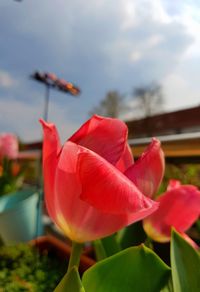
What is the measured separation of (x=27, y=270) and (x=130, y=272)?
34 cm

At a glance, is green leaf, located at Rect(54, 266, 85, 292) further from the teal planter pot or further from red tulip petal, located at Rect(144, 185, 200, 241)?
the teal planter pot

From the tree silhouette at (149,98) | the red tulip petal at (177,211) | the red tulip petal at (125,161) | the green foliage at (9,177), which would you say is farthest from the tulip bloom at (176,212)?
the tree silhouette at (149,98)

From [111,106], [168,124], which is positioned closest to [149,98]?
[111,106]

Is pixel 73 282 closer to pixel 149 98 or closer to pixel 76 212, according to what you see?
→ pixel 76 212

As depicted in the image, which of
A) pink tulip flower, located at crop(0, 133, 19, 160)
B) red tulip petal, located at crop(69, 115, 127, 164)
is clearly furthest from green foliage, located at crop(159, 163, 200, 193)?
red tulip petal, located at crop(69, 115, 127, 164)

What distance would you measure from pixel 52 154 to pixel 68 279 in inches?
2.4

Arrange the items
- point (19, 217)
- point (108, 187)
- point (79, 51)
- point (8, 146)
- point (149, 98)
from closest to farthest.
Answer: point (108, 187) → point (19, 217) → point (8, 146) → point (149, 98) → point (79, 51)

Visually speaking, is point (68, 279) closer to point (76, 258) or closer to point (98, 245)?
point (76, 258)

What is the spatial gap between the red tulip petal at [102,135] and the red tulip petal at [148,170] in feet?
0.04

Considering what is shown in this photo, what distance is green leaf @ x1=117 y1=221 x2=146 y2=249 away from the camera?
0.40m

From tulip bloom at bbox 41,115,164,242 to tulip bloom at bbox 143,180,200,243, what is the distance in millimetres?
115

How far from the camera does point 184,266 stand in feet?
0.69

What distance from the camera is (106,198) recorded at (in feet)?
0.45

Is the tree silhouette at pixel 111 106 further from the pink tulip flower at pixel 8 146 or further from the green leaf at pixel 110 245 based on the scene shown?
the green leaf at pixel 110 245
